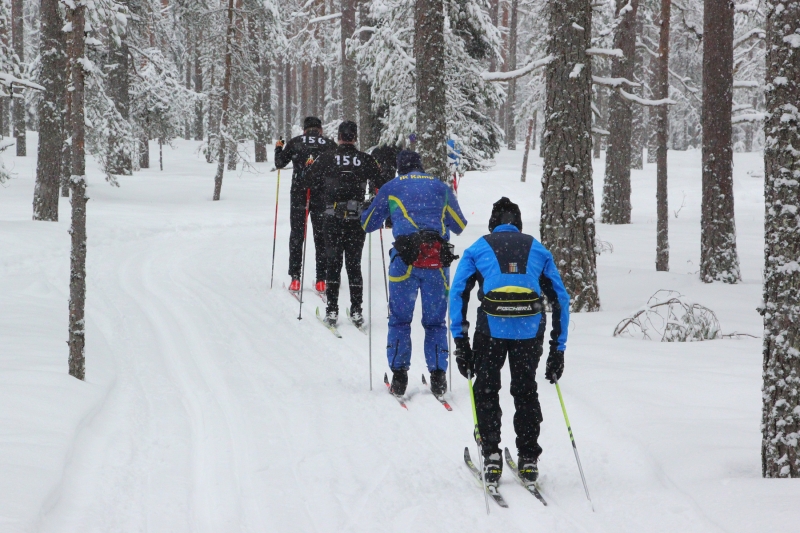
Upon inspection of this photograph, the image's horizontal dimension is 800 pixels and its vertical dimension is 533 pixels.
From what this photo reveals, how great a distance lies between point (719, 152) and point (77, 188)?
10.6m

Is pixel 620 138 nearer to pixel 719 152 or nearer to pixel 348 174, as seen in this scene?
pixel 719 152

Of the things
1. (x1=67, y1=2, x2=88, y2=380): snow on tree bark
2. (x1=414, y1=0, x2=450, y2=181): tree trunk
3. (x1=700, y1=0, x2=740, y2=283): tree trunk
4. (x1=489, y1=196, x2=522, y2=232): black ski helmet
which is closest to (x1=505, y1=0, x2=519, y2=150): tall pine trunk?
(x1=700, y1=0, x2=740, y2=283): tree trunk

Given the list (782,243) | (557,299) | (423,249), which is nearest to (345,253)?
(423,249)

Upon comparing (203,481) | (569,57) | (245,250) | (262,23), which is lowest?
(203,481)

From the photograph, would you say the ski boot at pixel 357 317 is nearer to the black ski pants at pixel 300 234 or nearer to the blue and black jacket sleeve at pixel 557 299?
the black ski pants at pixel 300 234

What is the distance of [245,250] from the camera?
15.5 m

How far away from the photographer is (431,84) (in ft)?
36.8

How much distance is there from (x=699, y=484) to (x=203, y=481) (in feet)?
11.0

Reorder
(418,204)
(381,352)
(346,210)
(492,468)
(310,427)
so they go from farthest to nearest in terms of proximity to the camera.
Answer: (346,210) < (381,352) < (418,204) < (310,427) < (492,468)

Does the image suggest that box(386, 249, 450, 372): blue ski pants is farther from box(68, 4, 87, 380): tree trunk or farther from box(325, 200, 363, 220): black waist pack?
box(68, 4, 87, 380): tree trunk

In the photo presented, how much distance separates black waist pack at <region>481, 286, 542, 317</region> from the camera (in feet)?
15.0

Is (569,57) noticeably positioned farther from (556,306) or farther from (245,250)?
(245,250)

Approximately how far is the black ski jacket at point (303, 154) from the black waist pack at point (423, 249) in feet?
14.8

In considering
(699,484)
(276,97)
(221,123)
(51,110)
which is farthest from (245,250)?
(276,97)
